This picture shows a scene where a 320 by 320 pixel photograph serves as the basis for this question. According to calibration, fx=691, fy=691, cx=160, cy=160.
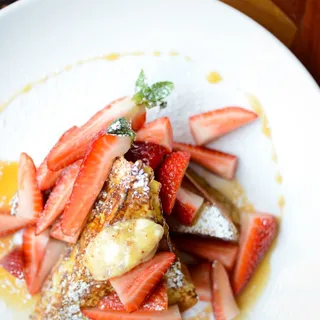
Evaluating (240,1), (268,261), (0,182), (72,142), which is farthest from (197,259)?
(240,1)

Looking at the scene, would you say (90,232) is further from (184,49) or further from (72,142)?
(184,49)

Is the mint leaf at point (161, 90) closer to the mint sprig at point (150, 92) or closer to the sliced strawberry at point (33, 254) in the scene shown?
the mint sprig at point (150, 92)

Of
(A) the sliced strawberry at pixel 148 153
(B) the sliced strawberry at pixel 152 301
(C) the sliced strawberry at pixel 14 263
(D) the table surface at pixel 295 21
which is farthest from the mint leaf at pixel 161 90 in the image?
(C) the sliced strawberry at pixel 14 263

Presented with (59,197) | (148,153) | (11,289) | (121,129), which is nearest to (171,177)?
(148,153)

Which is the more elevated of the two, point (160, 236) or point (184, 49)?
point (184, 49)

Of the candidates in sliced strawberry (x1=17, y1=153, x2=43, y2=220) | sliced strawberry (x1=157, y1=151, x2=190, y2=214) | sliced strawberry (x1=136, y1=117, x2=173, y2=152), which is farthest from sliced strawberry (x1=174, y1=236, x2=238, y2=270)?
sliced strawberry (x1=17, y1=153, x2=43, y2=220)

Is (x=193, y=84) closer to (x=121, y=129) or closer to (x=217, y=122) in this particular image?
(x=217, y=122)
